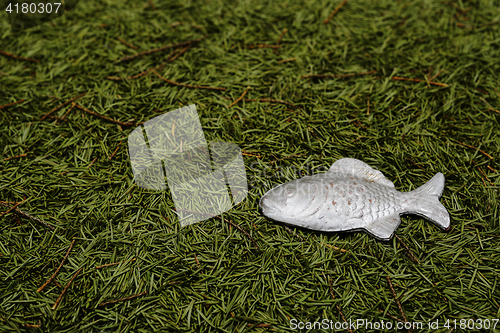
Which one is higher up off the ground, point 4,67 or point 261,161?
point 4,67

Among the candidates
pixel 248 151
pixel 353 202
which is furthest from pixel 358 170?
pixel 248 151

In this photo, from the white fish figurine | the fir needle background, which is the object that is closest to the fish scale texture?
the white fish figurine

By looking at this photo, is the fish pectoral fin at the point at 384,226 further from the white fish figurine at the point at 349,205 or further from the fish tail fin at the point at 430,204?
the fish tail fin at the point at 430,204

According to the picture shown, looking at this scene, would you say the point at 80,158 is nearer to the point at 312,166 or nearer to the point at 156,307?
the point at 156,307

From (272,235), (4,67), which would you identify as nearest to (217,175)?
(272,235)

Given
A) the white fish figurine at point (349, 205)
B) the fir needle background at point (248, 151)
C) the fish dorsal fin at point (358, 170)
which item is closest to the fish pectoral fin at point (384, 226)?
the white fish figurine at point (349, 205)

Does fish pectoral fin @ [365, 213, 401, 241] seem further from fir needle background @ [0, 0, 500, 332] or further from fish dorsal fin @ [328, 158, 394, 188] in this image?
fish dorsal fin @ [328, 158, 394, 188]

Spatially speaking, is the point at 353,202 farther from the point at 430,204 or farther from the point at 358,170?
the point at 430,204
